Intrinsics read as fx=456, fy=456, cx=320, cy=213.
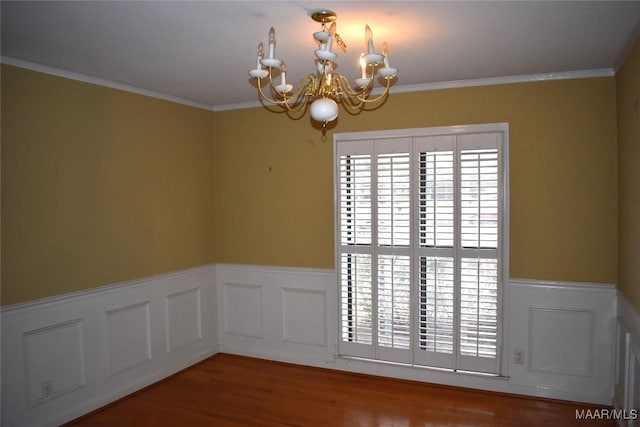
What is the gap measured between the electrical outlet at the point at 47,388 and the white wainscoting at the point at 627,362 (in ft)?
12.1

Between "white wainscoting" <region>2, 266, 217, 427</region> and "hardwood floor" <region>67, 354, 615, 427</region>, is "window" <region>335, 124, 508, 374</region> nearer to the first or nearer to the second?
"hardwood floor" <region>67, 354, 615, 427</region>

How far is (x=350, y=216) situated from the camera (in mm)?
4152

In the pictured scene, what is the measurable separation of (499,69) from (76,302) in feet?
11.7

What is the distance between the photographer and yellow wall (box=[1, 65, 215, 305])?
9.84 ft

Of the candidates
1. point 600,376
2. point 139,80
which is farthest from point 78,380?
point 600,376

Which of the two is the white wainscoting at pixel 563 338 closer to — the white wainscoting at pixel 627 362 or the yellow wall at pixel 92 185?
the white wainscoting at pixel 627 362

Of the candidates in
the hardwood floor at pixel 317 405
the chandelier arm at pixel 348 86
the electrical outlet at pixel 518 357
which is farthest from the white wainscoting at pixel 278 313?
the chandelier arm at pixel 348 86

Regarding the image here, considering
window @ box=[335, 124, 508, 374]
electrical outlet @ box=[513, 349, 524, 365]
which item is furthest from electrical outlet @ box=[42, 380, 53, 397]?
electrical outlet @ box=[513, 349, 524, 365]

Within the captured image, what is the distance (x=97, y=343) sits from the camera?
3.50m

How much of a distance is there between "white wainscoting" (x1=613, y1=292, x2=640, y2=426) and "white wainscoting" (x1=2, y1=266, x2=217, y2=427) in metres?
3.55

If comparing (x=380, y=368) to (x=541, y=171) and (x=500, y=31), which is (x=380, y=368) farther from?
(x=500, y=31)

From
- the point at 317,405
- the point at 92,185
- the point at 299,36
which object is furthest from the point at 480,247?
the point at 92,185

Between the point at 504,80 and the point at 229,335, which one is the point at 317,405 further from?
the point at 504,80

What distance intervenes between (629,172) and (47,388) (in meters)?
4.14
